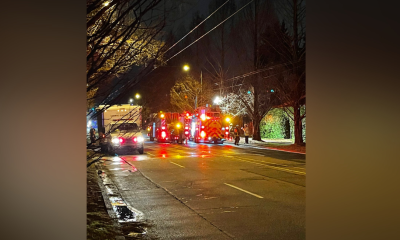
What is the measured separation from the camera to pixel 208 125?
107 ft

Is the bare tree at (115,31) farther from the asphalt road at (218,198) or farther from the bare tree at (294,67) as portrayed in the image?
the bare tree at (294,67)

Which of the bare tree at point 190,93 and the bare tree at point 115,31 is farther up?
the bare tree at point 190,93

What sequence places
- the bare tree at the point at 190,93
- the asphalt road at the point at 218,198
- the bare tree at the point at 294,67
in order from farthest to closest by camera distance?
the bare tree at the point at 190,93, the bare tree at the point at 294,67, the asphalt road at the point at 218,198

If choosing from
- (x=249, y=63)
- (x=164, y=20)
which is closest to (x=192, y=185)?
(x=164, y=20)

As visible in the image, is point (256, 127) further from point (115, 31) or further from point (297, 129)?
point (115, 31)

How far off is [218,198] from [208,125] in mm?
22387

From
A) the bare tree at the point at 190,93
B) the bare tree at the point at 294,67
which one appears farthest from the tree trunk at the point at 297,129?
the bare tree at the point at 190,93

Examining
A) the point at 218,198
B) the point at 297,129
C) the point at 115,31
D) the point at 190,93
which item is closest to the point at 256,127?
the point at 297,129

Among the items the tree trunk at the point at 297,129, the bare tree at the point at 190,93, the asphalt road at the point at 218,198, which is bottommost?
the asphalt road at the point at 218,198

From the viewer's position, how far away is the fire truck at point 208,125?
32469 millimetres

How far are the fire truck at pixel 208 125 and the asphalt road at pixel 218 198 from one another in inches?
590

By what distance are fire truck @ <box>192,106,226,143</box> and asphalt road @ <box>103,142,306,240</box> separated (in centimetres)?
1498

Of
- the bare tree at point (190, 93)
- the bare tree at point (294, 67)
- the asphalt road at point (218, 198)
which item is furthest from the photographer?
the bare tree at point (190, 93)
